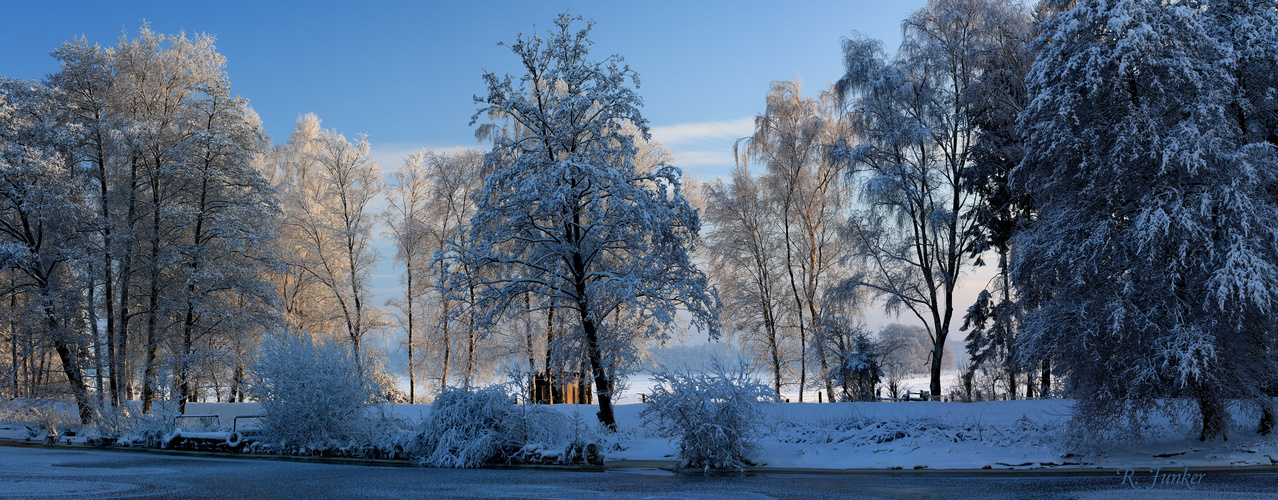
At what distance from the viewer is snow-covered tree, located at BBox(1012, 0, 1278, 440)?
10945 millimetres

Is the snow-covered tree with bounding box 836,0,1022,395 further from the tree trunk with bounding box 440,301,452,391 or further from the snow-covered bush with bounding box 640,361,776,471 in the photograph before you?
the tree trunk with bounding box 440,301,452,391

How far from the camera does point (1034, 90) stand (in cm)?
1332

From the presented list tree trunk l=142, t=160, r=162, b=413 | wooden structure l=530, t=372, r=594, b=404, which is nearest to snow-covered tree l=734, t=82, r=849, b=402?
wooden structure l=530, t=372, r=594, b=404

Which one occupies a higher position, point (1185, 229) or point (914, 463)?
point (1185, 229)

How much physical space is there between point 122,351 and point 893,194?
75.1 ft

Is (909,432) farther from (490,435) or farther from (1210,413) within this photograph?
(490,435)

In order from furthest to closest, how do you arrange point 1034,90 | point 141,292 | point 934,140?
point 141,292 < point 934,140 < point 1034,90

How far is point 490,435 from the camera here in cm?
1286

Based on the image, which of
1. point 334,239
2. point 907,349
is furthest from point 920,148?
point 334,239

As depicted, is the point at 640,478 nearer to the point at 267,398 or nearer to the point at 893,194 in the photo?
the point at 267,398

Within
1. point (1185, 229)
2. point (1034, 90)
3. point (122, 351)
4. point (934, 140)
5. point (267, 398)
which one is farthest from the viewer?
point (122, 351)

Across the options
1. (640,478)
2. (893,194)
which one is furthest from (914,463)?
(893,194)

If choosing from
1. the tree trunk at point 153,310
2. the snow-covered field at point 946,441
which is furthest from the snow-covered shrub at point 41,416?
the snow-covered field at point 946,441

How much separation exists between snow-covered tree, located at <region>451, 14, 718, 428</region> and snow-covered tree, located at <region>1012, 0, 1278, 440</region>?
270 inches
